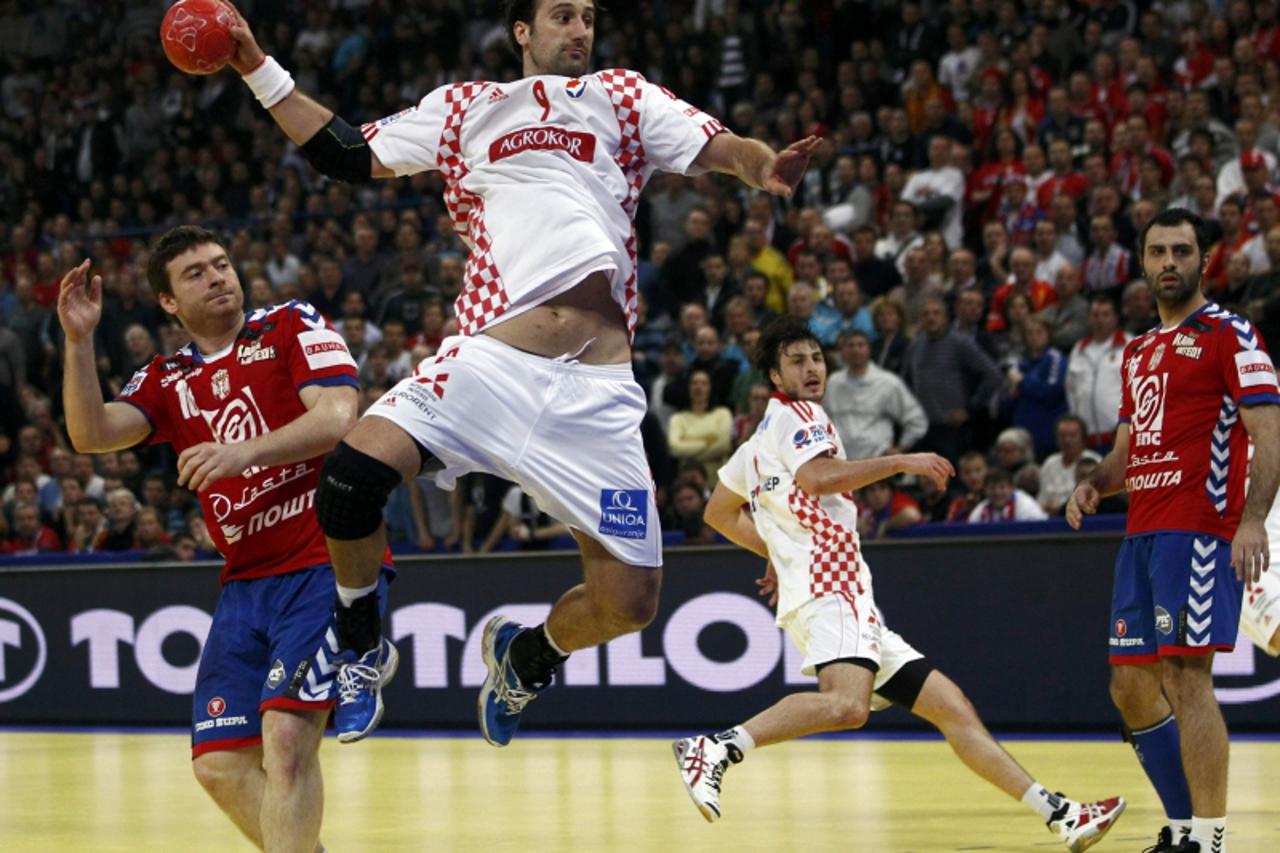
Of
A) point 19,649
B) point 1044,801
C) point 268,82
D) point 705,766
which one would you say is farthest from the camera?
point 19,649

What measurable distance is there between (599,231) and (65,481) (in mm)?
12528

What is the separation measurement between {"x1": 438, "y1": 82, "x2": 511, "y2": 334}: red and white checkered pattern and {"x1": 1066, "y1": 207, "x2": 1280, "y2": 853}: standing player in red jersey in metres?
2.57

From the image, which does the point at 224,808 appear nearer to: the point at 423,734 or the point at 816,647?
the point at 816,647

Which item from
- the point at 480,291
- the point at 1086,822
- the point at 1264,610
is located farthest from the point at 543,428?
the point at 1264,610

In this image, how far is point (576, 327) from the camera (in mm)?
5883

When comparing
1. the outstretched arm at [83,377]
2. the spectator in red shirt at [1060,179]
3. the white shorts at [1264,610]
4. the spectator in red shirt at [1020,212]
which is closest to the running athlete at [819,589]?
the white shorts at [1264,610]

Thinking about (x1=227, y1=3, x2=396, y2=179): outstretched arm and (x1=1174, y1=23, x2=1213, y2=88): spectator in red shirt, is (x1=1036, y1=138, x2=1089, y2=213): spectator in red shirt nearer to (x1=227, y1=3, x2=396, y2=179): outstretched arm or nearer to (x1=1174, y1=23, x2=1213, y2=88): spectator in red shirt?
(x1=1174, y1=23, x2=1213, y2=88): spectator in red shirt

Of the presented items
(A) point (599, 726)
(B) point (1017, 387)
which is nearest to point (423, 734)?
(A) point (599, 726)

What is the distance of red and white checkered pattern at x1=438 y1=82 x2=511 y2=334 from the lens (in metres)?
5.90

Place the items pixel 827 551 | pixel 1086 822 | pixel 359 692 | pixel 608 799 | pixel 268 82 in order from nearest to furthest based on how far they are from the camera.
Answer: pixel 359 692
pixel 268 82
pixel 1086 822
pixel 827 551
pixel 608 799

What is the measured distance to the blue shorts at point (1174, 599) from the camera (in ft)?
22.3

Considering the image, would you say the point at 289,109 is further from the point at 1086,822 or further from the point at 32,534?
the point at 32,534

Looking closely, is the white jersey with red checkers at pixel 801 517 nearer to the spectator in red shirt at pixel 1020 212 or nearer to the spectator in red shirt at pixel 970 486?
the spectator in red shirt at pixel 970 486

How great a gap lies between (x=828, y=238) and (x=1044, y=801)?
837cm
